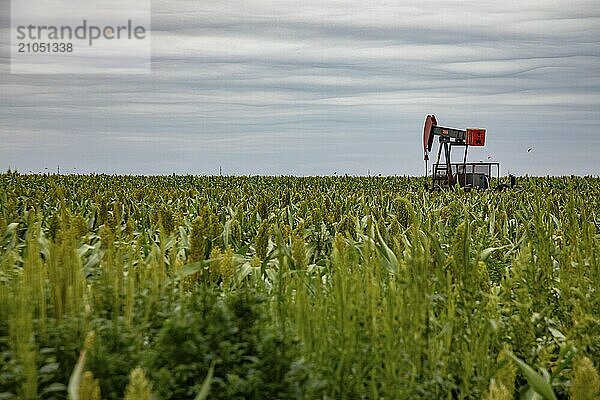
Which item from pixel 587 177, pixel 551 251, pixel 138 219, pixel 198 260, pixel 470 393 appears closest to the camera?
pixel 470 393

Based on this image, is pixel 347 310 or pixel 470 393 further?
pixel 470 393

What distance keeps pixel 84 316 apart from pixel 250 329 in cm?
63

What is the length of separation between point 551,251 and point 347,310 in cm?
206

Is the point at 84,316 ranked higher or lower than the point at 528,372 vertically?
higher

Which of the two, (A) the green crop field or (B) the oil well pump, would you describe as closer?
(A) the green crop field

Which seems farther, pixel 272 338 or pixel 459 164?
pixel 459 164

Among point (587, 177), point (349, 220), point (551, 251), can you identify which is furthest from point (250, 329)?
point (587, 177)

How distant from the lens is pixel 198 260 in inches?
151

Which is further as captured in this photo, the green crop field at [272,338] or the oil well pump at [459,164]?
the oil well pump at [459,164]

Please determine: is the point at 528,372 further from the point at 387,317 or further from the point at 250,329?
the point at 250,329

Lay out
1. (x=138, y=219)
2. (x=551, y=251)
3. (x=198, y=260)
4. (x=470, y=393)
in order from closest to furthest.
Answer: (x=470, y=393), (x=198, y=260), (x=551, y=251), (x=138, y=219)

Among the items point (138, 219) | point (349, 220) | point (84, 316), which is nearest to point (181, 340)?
point (84, 316)

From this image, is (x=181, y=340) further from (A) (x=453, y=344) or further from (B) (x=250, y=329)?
(A) (x=453, y=344)

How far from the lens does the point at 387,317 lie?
9.87 ft
